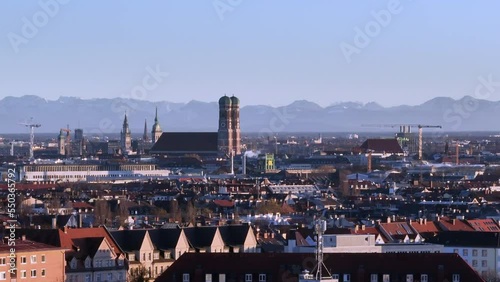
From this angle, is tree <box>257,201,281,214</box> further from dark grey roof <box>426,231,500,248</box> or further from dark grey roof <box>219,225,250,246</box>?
dark grey roof <box>219,225,250,246</box>

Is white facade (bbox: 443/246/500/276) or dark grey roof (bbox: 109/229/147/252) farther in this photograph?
white facade (bbox: 443/246/500/276)

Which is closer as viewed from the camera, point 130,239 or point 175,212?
point 130,239

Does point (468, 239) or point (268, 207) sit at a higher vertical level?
point (468, 239)

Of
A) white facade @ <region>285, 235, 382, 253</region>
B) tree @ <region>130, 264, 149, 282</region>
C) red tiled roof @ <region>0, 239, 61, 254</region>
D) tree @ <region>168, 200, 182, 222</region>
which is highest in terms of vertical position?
red tiled roof @ <region>0, 239, 61, 254</region>

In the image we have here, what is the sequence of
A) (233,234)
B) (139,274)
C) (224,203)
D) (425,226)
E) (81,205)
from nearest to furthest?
(139,274)
(233,234)
(425,226)
(81,205)
(224,203)

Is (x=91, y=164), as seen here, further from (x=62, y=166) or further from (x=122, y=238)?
(x=122, y=238)

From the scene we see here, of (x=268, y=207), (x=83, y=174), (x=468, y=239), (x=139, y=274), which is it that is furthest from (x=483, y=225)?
(x=83, y=174)

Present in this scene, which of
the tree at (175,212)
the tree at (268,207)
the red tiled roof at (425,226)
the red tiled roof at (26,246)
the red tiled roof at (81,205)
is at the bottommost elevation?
the tree at (268,207)

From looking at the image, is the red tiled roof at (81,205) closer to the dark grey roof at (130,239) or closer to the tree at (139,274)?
the dark grey roof at (130,239)

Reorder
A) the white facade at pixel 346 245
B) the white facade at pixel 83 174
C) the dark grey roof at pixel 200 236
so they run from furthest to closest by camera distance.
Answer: the white facade at pixel 83 174 → the dark grey roof at pixel 200 236 → the white facade at pixel 346 245

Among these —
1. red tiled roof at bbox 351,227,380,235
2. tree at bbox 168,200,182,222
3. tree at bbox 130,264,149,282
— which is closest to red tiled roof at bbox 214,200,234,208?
tree at bbox 168,200,182,222

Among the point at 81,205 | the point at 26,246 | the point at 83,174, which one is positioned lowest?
the point at 83,174

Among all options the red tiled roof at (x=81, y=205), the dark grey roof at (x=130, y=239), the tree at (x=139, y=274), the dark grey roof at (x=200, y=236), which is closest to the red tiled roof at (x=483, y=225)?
the dark grey roof at (x=200, y=236)

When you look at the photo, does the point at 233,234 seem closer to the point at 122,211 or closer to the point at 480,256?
the point at 480,256
